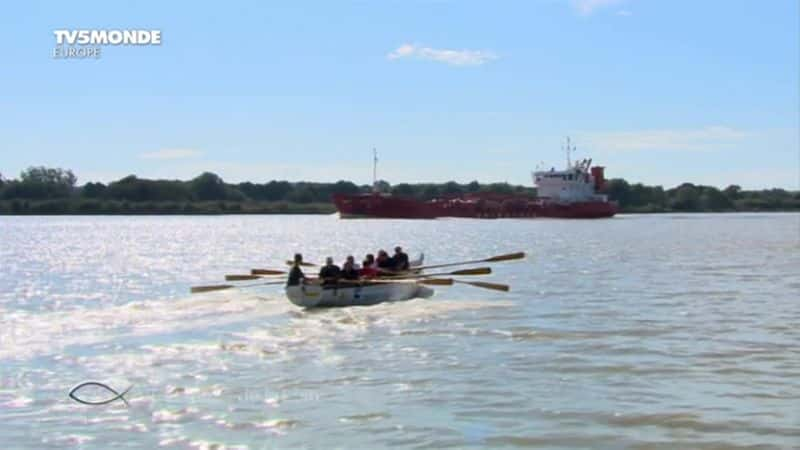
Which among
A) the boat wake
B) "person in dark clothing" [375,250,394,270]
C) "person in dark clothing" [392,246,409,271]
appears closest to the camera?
the boat wake

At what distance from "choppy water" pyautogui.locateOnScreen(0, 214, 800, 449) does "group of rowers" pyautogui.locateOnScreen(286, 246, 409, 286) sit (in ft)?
3.28

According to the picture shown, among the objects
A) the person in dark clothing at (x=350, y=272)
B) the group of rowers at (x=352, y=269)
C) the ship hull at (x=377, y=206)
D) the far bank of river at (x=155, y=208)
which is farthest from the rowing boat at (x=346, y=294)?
the far bank of river at (x=155, y=208)

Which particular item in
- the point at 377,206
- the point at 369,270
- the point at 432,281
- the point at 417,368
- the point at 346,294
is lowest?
the point at 417,368

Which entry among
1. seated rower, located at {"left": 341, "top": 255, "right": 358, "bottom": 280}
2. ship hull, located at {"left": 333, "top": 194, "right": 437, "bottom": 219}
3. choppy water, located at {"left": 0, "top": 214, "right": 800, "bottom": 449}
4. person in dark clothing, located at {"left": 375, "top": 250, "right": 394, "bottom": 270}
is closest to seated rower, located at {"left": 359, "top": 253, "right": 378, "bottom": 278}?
person in dark clothing, located at {"left": 375, "top": 250, "right": 394, "bottom": 270}

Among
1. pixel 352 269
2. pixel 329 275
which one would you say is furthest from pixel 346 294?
pixel 352 269

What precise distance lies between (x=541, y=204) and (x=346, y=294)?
104238mm

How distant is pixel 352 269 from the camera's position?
26.8 meters

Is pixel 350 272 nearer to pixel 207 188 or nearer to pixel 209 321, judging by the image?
pixel 209 321

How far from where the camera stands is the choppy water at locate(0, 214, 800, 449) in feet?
41.4

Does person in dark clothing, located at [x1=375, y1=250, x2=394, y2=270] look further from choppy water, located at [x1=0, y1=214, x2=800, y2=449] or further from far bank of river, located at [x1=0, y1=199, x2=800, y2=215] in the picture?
far bank of river, located at [x1=0, y1=199, x2=800, y2=215]

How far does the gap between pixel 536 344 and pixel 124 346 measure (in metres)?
7.55

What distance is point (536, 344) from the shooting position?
1945 centimetres

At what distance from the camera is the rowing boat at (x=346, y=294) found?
83.1ft

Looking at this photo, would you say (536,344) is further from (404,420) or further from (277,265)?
(277,265)
